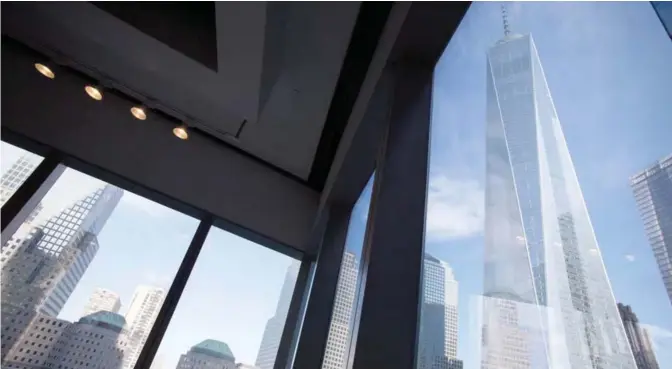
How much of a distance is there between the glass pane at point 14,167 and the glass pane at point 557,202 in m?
3.11

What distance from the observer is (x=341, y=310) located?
7.42 feet

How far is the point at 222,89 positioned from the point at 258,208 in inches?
50.1

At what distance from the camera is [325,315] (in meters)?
2.38

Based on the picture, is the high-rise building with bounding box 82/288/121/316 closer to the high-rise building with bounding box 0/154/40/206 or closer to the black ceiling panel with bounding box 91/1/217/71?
the high-rise building with bounding box 0/154/40/206

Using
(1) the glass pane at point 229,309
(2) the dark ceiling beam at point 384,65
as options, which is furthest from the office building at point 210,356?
(2) the dark ceiling beam at point 384,65

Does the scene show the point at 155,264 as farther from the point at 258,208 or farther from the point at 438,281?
the point at 438,281

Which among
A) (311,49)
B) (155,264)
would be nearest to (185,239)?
(155,264)

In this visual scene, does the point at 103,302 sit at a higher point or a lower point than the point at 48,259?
lower

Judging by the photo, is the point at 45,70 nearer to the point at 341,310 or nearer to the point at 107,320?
the point at 107,320

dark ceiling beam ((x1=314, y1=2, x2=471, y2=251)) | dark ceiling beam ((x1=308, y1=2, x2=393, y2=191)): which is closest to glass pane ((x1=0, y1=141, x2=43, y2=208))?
dark ceiling beam ((x1=308, y1=2, x2=393, y2=191))

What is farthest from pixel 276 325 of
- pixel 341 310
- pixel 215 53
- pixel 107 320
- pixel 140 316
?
pixel 215 53

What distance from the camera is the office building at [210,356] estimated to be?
258cm

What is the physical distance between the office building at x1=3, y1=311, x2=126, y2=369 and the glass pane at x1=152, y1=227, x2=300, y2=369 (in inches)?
14.0

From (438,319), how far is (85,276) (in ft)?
9.08
